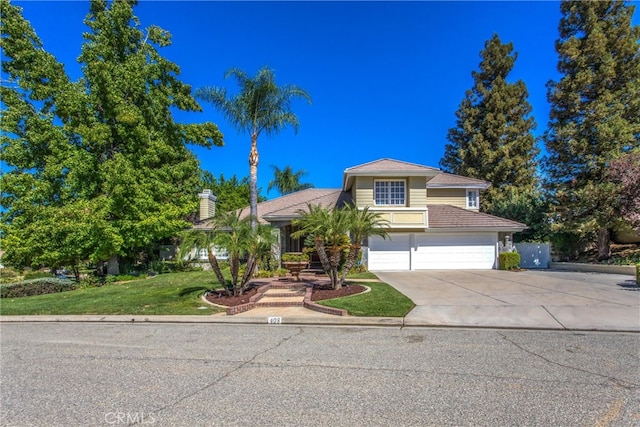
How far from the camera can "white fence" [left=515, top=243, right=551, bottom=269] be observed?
21766mm

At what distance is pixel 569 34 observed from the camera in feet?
72.4

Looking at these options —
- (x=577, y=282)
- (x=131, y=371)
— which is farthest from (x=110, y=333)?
(x=577, y=282)

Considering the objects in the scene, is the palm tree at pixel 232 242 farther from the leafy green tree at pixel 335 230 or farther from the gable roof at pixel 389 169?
the gable roof at pixel 389 169

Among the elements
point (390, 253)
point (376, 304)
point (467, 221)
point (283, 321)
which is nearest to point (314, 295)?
point (376, 304)

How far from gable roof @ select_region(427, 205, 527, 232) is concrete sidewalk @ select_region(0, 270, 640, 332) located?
7.02 m

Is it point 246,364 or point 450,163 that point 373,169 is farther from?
point 450,163

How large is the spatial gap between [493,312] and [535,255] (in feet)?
53.7

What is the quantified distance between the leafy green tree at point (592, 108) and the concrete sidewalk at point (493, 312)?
30.5ft

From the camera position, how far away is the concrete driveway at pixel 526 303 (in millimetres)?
7727

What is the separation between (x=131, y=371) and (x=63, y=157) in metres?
17.1

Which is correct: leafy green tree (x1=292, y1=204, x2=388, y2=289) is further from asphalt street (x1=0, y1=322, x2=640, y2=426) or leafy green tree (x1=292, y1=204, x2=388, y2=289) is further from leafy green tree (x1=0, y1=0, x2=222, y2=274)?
leafy green tree (x1=0, y1=0, x2=222, y2=274)

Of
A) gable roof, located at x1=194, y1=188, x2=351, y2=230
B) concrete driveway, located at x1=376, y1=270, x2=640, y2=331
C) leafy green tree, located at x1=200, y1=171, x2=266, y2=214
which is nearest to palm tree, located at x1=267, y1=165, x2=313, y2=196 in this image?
leafy green tree, located at x1=200, y1=171, x2=266, y2=214

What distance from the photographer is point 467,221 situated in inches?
774

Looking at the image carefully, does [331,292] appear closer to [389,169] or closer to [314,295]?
[314,295]
